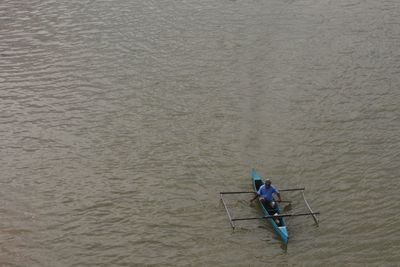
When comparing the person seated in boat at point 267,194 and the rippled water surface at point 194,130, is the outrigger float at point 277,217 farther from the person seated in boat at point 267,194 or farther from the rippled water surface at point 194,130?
the rippled water surface at point 194,130

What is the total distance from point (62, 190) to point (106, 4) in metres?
21.2

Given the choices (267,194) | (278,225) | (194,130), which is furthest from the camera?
(194,130)

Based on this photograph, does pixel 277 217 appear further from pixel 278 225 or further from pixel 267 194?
pixel 267 194

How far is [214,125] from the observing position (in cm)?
2517

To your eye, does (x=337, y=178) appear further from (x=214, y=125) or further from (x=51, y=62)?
(x=51, y=62)

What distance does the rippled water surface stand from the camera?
746 inches

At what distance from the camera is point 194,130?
81.5ft

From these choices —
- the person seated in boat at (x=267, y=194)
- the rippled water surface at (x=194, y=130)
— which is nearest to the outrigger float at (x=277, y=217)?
the person seated in boat at (x=267, y=194)

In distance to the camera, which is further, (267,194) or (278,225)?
(267,194)

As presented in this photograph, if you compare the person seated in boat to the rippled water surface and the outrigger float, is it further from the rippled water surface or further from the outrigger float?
the rippled water surface

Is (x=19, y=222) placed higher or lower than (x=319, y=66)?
lower

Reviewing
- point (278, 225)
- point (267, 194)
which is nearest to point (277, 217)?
point (278, 225)

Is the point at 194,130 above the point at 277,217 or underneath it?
underneath

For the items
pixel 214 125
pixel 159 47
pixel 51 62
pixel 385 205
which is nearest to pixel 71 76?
pixel 51 62
